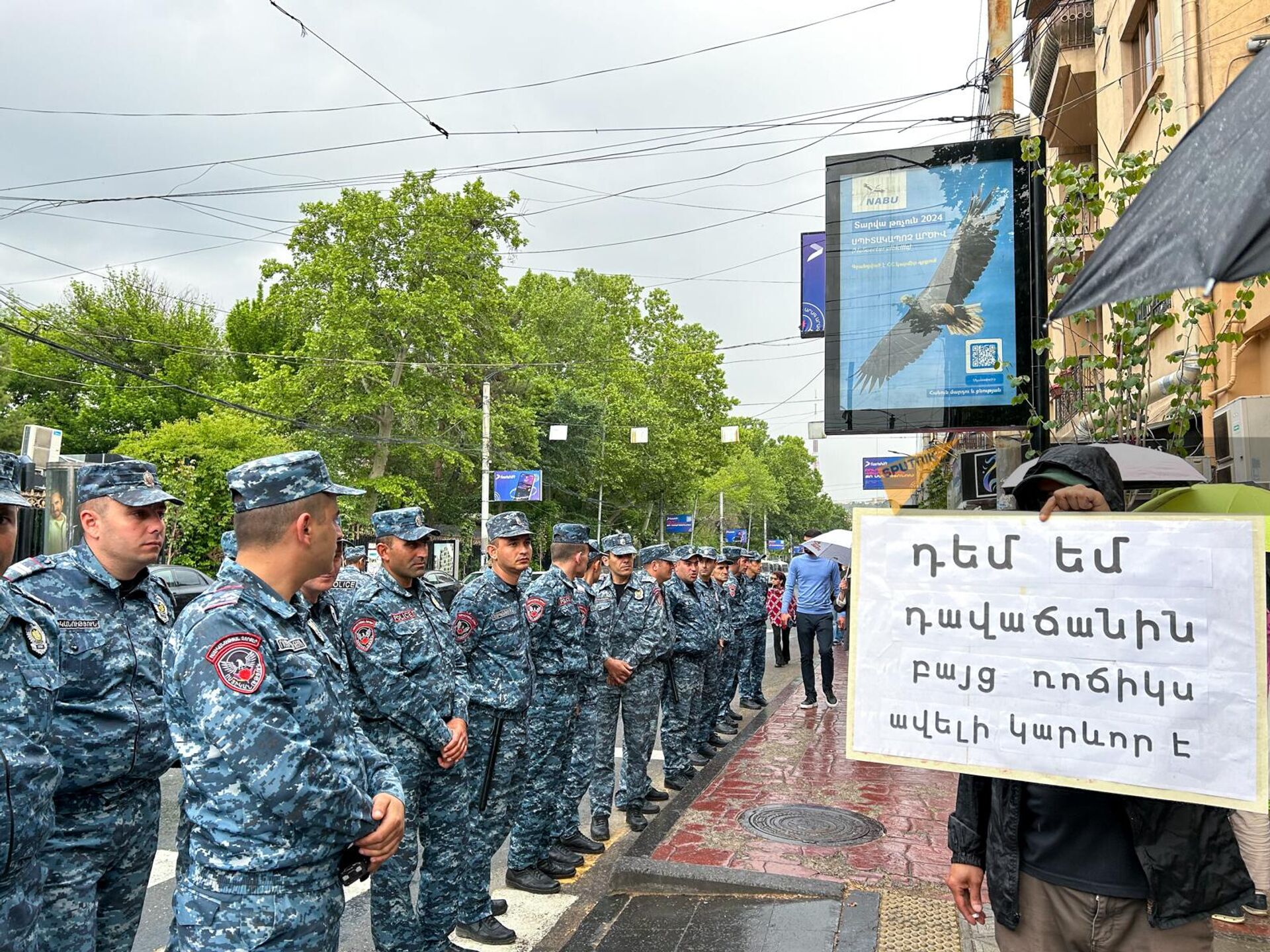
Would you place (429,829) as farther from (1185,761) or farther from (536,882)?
(1185,761)

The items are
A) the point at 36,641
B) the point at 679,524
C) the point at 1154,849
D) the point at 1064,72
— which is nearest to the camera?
the point at 1154,849

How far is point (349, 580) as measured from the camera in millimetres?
7055

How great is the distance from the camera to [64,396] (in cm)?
4150

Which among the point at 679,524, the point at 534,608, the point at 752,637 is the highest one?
the point at 534,608

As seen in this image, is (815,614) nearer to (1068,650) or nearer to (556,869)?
(556,869)

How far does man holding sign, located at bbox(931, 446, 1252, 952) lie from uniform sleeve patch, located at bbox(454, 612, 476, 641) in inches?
110

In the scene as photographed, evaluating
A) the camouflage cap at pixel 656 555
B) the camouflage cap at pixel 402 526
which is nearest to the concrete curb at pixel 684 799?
the camouflage cap at pixel 656 555

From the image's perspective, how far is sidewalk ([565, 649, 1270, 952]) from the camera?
4.26 meters

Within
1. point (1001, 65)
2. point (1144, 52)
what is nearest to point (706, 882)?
point (1001, 65)

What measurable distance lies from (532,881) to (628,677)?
1.60m

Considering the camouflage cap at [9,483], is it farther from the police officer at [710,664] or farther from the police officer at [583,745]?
the police officer at [710,664]

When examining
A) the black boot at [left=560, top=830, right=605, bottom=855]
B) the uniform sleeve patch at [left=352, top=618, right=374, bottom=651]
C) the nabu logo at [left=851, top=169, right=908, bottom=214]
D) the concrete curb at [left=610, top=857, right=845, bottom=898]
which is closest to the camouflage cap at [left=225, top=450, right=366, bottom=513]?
the uniform sleeve patch at [left=352, top=618, right=374, bottom=651]

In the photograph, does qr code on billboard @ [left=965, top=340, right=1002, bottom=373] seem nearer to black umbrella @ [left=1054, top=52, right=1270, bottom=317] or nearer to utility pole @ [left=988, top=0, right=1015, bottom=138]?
utility pole @ [left=988, top=0, right=1015, bottom=138]

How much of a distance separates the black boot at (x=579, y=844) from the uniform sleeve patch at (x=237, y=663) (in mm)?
3826
